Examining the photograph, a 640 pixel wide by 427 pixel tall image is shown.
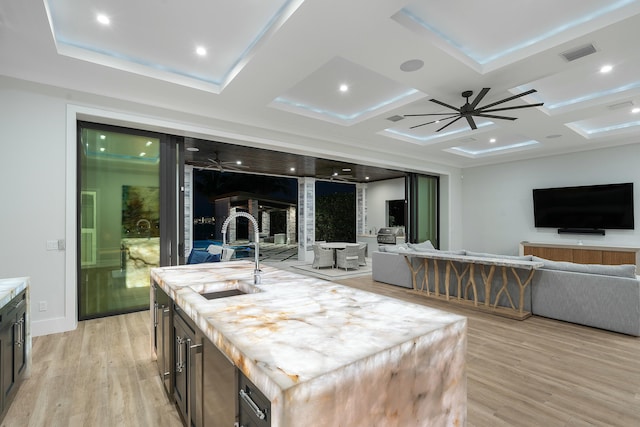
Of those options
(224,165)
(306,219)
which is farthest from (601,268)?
(224,165)

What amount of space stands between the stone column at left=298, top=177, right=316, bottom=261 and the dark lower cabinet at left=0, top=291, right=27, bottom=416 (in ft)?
24.5

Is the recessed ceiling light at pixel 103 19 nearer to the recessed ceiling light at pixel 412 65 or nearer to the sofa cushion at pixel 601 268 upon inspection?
the recessed ceiling light at pixel 412 65

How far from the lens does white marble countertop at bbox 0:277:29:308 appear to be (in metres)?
1.93

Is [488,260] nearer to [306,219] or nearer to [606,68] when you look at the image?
[606,68]

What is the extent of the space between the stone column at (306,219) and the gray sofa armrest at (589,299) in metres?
6.39

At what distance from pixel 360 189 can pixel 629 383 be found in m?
10.1

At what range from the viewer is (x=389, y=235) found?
1039 centimetres

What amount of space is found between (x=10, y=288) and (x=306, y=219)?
7809 mm

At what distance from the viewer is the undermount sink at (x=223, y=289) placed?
2.11 meters

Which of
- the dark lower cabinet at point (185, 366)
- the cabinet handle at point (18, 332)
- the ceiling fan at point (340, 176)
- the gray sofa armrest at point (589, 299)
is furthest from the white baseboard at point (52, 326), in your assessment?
the ceiling fan at point (340, 176)

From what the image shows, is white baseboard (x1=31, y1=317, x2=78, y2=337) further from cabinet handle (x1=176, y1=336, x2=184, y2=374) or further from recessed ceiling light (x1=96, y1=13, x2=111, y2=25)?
recessed ceiling light (x1=96, y1=13, x2=111, y2=25)

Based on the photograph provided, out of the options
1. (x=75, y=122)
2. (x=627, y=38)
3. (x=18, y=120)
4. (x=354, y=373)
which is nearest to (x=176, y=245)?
(x=75, y=122)

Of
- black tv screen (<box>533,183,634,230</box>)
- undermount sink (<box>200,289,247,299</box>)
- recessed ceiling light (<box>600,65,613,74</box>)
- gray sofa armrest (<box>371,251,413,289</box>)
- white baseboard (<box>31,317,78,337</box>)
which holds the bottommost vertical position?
white baseboard (<box>31,317,78,337</box>)

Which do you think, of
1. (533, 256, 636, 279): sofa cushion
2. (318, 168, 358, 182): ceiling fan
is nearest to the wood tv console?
(533, 256, 636, 279): sofa cushion
